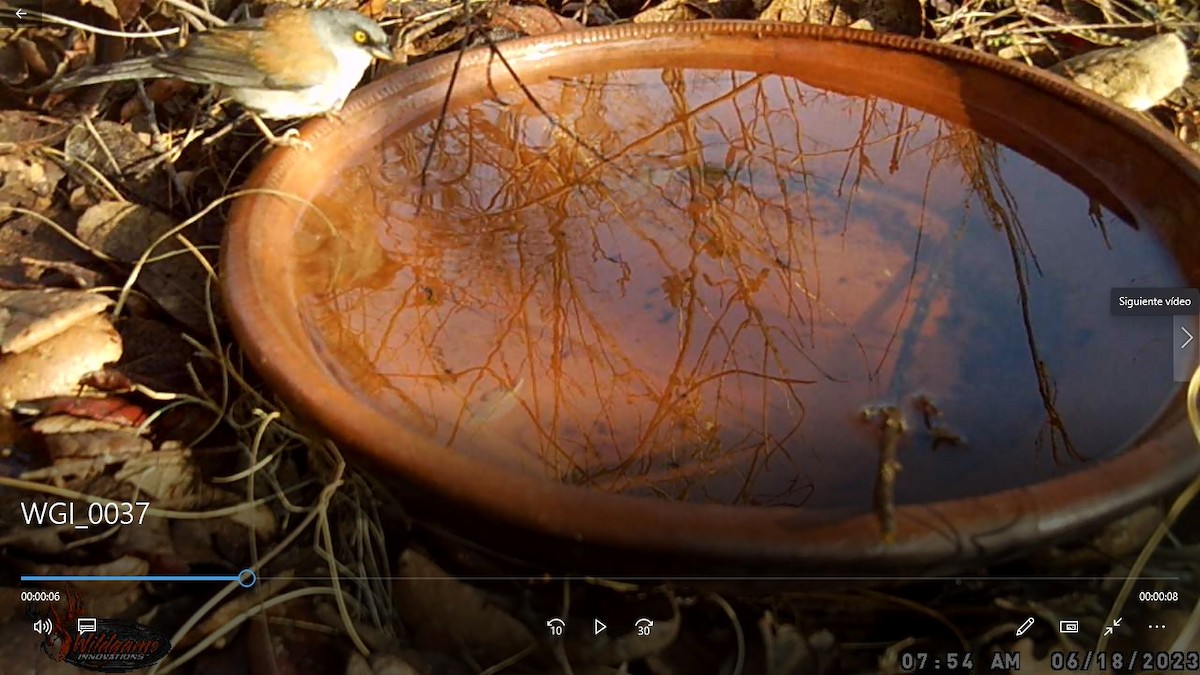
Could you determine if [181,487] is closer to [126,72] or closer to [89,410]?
[89,410]

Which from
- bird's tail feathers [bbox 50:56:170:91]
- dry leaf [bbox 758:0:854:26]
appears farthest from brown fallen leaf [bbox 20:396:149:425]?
dry leaf [bbox 758:0:854:26]

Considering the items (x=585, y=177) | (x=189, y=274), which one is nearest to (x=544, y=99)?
(x=585, y=177)

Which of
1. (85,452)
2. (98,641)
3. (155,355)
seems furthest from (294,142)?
(98,641)

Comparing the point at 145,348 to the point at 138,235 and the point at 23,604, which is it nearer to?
the point at 138,235
